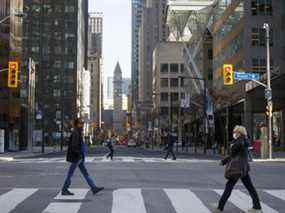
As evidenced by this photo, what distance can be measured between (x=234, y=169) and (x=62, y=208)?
3618mm

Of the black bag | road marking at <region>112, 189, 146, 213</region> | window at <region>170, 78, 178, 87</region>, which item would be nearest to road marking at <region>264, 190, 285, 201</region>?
road marking at <region>112, 189, 146, 213</region>

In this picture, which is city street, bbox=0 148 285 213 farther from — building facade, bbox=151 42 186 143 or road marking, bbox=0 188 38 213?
building facade, bbox=151 42 186 143

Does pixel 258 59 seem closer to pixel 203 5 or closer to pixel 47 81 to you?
pixel 203 5

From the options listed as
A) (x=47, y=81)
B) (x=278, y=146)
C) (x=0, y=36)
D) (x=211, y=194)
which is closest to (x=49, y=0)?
(x=47, y=81)

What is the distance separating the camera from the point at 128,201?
44.9 ft

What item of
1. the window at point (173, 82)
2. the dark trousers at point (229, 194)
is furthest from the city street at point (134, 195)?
the window at point (173, 82)

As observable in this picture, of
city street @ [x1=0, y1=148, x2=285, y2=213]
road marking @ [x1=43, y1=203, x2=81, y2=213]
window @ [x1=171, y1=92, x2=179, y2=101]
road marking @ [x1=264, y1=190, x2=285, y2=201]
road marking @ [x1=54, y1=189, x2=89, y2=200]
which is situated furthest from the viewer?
window @ [x1=171, y1=92, x2=179, y2=101]

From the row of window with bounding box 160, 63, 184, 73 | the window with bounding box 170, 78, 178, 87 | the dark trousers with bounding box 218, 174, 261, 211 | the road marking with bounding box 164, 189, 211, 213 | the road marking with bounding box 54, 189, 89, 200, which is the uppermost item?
the row of window with bounding box 160, 63, 184, 73

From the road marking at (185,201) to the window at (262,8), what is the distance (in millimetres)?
55111

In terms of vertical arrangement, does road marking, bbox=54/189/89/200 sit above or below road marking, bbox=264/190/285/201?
above

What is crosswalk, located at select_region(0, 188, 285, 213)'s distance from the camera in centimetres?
1235

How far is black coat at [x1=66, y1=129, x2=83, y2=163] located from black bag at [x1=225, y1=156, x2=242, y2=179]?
4224 millimetres

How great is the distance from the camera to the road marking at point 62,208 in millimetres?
12047

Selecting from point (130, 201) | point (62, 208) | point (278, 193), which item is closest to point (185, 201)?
point (130, 201)
